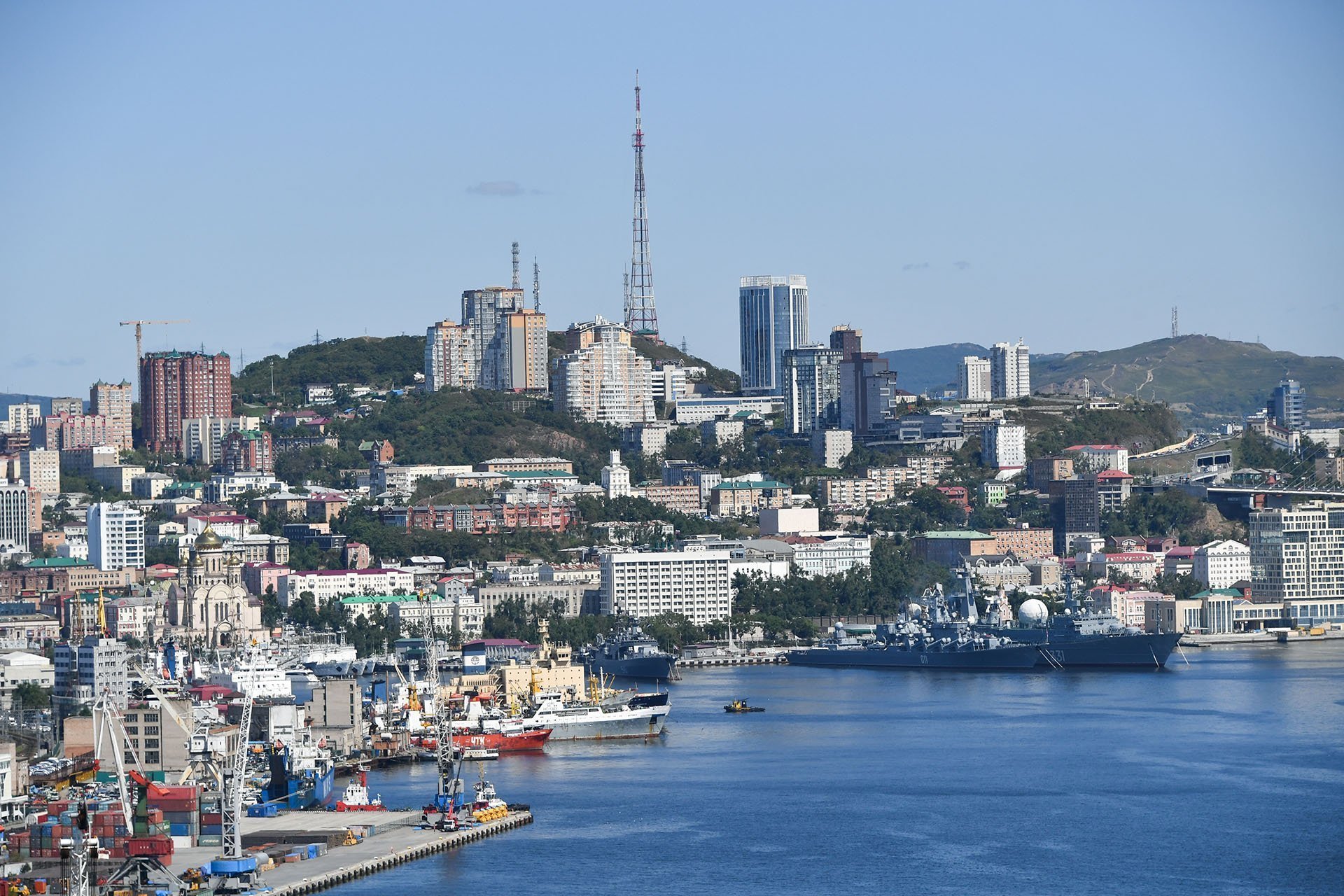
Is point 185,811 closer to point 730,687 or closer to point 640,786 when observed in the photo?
point 640,786

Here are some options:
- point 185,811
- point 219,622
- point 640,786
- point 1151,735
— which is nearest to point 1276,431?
point 219,622

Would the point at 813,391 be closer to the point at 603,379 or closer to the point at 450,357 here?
the point at 603,379

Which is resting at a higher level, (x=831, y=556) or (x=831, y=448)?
(x=831, y=448)

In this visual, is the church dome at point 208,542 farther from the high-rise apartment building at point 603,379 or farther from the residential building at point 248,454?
the high-rise apartment building at point 603,379

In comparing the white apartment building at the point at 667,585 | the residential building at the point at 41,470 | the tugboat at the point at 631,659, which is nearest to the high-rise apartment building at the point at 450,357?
the residential building at the point at 41,470

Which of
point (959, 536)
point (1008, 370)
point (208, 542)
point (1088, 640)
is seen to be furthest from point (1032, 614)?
point (1008, 370)
